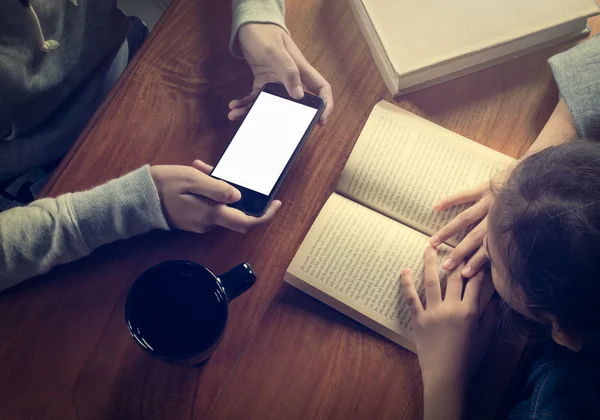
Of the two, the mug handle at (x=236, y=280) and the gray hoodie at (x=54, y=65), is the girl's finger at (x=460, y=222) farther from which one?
the gray hoodie at (x=54, y=65)

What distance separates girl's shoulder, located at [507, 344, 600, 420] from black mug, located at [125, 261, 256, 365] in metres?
0.39

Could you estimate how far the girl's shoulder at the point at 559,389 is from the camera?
58 cm

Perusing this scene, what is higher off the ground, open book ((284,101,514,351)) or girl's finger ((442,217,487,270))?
open book ((284,101,514,351))

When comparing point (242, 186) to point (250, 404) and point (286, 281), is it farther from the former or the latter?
point (250, 404)

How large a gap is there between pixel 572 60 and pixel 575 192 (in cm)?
25

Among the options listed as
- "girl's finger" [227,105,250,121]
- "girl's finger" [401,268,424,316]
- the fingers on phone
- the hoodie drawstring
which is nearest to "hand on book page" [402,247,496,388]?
"girl's finger" [401,268,424,316]

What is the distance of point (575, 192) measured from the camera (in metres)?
0.53

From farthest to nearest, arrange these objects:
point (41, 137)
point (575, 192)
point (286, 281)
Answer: point (41, 137)
point (286, 281)
point (575, 192)

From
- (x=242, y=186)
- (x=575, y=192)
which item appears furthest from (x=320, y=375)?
(x=575, y=192)

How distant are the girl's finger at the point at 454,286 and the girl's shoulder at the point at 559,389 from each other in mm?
127

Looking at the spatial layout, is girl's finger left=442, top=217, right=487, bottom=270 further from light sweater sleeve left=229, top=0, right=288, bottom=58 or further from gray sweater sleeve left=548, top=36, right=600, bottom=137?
light sweater sleeve left=229, top=0, right=288, bottom=58

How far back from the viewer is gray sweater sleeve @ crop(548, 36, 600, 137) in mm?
659

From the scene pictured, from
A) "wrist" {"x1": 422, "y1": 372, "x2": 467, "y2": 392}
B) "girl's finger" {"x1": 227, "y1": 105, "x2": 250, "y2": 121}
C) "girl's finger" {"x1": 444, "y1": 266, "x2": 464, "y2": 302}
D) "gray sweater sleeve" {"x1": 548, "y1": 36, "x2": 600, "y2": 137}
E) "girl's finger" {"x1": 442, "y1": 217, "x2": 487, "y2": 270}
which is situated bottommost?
"wrist" {"x1": 422, "y1": 372, "x2": 467, "y2": 392}

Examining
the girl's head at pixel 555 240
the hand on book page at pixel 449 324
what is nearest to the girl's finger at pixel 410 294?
the hand on book page at pixel 449 324
